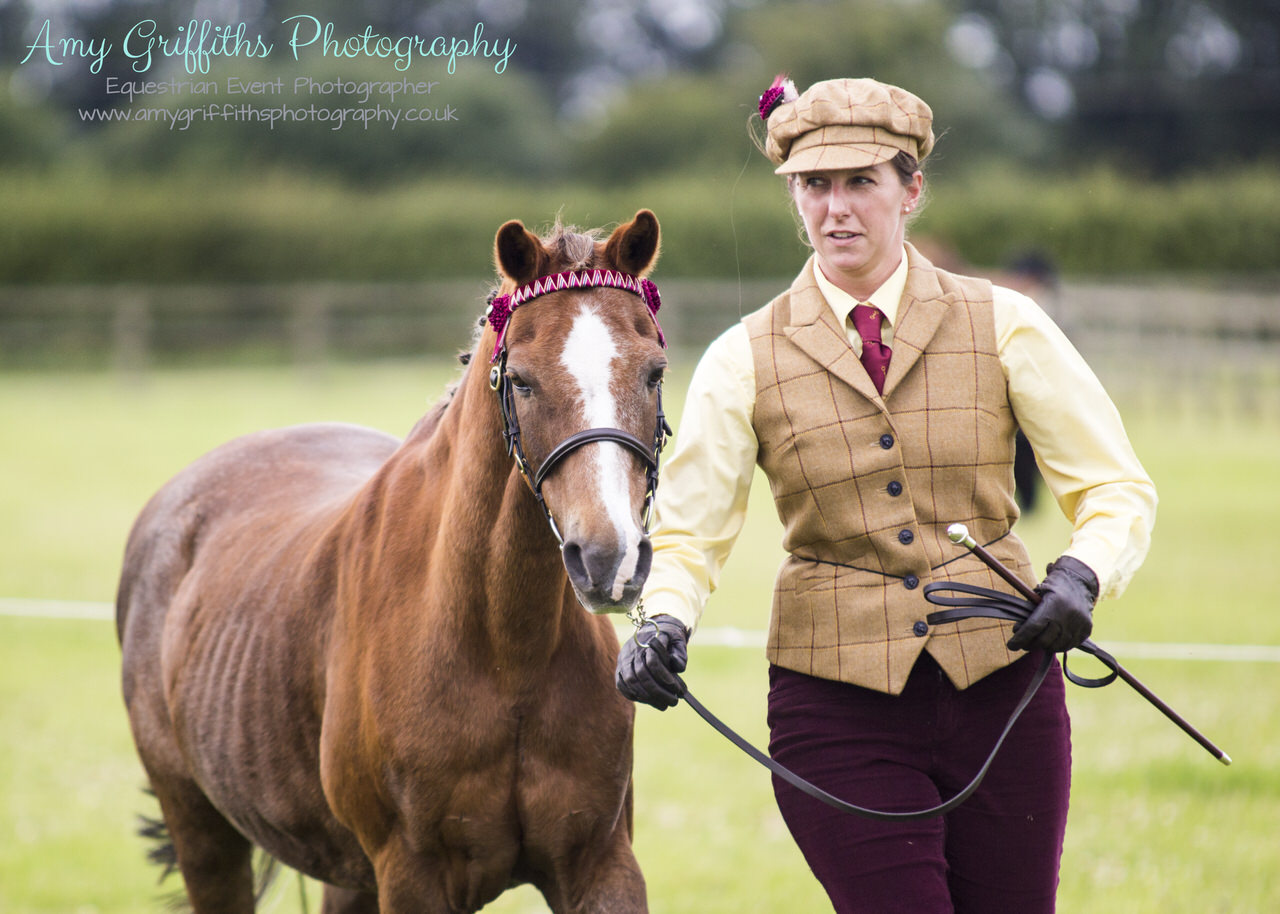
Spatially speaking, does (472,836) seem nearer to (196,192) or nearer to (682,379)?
(682,379)

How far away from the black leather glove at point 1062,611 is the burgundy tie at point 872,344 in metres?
0.44

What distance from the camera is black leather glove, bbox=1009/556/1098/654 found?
85.8 inches

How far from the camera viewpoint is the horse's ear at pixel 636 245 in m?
2.45

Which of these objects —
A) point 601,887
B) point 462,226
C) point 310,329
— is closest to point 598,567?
point 601,887

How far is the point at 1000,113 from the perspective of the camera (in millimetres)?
37688

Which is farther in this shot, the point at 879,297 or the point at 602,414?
the point at 879,297

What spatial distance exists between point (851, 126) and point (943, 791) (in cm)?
120

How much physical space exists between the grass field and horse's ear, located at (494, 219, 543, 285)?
8.31 feet

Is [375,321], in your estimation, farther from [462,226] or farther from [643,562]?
[643,562]

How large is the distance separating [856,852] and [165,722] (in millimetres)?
2246

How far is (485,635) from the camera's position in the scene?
8.51 feet

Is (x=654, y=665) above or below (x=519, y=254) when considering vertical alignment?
below

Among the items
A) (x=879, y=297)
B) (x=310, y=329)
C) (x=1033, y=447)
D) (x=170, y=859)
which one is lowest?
(x=170, y=859)

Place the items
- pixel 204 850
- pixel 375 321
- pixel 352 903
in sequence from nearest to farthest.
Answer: pixel 352 903 < pixel 204 850 < pixel 375 321
